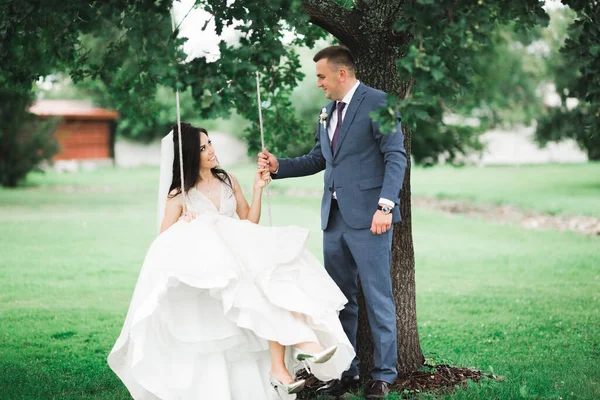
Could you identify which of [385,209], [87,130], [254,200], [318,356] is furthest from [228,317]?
[87,130]

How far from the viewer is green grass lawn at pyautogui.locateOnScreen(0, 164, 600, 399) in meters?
5.70

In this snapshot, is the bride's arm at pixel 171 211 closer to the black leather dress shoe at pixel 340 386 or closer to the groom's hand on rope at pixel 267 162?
the groom's hand on rope at pixel 267 162

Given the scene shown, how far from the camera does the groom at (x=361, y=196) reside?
4805 mm

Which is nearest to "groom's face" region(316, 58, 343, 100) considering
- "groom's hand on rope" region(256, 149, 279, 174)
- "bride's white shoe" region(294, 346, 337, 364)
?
"groom's hand on rope" region(256, 149, 279, 174)

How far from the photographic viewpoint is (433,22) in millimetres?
3744

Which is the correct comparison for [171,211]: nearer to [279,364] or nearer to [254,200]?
[254,200]

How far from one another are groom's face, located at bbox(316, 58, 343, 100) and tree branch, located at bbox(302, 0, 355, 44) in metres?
0.40

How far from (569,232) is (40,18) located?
13007 mm

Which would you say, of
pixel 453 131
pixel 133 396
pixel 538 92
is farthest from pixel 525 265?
pixel 538 92

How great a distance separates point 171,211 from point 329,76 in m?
1.44

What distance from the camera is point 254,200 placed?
5305mm

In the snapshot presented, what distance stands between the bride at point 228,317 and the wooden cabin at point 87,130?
1591 inches

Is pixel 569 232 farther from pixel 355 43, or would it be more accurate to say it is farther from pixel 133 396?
pixel 133 396

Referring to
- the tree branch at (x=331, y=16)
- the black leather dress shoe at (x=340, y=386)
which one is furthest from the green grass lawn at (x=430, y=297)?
the tree branch at (x=331, y=16)
